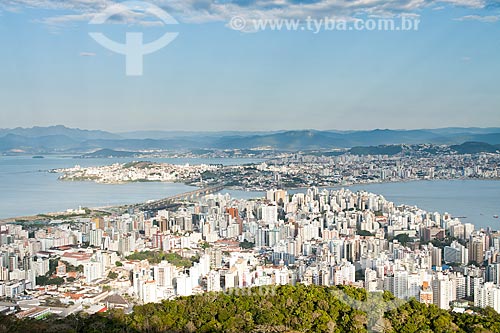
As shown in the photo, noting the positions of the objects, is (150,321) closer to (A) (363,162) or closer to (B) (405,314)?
(B) (405,314)

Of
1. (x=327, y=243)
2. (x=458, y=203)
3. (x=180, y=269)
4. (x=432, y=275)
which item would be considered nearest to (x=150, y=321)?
(x=180, y=269)

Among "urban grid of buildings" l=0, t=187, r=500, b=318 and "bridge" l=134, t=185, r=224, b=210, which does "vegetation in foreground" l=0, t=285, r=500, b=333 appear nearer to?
"urban grid of buildings" l=0, t=187, r=500, b=318

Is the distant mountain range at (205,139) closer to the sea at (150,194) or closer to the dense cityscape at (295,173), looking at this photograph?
the sea at (150,194)

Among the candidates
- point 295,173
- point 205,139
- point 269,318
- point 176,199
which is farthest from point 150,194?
point 205,139

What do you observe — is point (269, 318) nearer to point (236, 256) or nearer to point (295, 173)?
point (236, 256)

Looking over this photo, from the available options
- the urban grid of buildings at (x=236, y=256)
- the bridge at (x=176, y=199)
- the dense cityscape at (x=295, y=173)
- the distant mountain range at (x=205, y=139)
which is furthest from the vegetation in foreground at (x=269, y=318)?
the distant mountain range at (x=205, y=139)

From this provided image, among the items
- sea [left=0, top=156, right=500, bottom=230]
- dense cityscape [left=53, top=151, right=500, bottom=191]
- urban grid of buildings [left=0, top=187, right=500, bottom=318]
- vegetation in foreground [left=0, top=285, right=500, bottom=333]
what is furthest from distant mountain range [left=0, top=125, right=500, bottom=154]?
vegetation in foreground [left=0, top=285, right=500, bottom=333]
